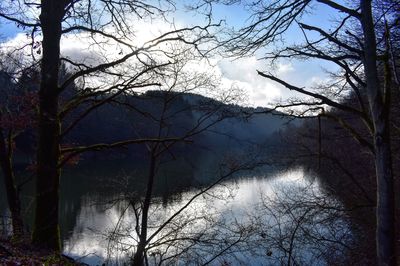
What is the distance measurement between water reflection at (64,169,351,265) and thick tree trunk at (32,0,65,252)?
9.48ft

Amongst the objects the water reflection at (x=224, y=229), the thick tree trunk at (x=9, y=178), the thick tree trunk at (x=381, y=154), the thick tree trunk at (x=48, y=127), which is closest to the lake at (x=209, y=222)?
the water reflection at (x=224, y=229)

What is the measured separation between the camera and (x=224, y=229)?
53.0 feet

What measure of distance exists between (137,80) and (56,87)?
1539 mm

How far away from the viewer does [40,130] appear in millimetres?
7473

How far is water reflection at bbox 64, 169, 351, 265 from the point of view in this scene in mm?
10648

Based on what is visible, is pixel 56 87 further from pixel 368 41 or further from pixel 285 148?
pixel 285 148

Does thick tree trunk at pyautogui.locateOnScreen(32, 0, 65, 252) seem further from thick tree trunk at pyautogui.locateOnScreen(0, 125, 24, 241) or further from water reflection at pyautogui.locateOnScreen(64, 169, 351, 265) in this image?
water reflection at pyautogui.locateOnScreen(64, 169, 351, 265)

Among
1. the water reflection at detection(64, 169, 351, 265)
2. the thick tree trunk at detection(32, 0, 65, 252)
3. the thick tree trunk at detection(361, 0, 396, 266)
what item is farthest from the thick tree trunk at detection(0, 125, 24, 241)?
the thick tree trunk at detection(361, 0, 396, 266)

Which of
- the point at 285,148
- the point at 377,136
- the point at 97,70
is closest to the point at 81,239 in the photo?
the point at 285,148

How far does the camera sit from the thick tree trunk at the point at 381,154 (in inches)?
195

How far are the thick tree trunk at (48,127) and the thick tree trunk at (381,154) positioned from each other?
5.25m

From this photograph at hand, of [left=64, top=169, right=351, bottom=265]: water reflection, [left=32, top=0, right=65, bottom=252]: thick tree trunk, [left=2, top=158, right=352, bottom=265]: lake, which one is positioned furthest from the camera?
[left=64, top=169, right=351, bottom=265]: water reflection

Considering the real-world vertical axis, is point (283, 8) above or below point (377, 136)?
above

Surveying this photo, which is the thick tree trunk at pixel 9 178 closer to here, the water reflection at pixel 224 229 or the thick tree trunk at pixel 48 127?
the thick tree trunk at pixel 48 127
